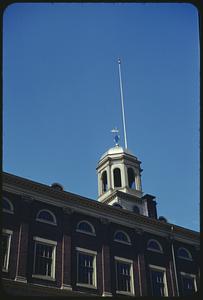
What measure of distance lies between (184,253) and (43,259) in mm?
13123

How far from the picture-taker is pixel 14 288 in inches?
834

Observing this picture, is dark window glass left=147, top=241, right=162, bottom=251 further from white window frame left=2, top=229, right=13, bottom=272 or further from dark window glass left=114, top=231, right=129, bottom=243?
white window frame left=2, top=229, right=13, bottom=272

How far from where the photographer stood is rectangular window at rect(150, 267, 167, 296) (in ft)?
90.9

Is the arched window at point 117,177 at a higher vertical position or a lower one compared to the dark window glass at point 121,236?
higher

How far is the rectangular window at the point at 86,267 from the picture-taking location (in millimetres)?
24500

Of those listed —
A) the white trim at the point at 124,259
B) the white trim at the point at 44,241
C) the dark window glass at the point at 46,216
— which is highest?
the dark window glass at the point at 46,216

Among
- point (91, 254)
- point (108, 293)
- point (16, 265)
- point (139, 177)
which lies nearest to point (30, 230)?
point (16, 265)

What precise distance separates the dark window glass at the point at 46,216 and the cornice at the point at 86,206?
29.7 inches

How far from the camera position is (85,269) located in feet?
81.8

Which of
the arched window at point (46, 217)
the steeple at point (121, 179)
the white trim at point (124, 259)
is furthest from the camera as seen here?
the steeple at point (121, 179)

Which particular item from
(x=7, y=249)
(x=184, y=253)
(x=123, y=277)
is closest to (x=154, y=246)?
(x=184, y=253)

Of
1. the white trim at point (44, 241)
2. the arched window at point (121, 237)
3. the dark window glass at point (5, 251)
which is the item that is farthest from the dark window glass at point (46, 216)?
the arched window at point (121, 237)

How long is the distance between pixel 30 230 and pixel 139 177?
62.3 ft

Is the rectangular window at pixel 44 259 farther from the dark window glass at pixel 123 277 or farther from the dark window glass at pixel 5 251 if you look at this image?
the dark window glass at pixel 123 277
